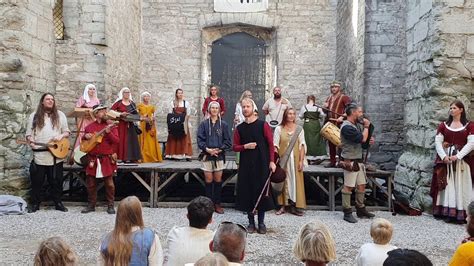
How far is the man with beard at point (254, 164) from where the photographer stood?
5.21 metres

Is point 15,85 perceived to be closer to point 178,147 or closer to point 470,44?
point 178,147

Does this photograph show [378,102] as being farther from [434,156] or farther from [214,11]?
[214,11]

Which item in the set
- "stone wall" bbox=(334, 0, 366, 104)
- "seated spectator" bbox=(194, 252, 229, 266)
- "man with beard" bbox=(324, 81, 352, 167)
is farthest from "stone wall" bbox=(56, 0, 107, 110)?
"seated spectator" bbox=(194, 252, 229, 266)

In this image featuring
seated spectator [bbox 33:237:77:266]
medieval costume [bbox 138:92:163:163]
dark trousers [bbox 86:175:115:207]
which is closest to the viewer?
seated spectator [bbox 33:237:77:266]

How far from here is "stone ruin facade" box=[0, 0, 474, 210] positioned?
21.1ft

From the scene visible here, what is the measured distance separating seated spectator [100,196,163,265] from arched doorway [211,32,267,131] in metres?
10.4

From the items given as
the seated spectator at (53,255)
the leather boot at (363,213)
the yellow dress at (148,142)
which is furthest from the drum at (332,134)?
the seated spectator at (53,255)

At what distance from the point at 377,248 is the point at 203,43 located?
1044cm

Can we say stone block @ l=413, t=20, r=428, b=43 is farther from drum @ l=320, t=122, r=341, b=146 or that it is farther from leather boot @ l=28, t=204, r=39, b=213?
leather boot @ l=28, t=204, r=39, b=213

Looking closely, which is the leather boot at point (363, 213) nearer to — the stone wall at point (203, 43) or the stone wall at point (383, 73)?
the stone wall at point (383, 73)

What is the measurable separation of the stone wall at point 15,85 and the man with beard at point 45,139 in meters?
0.32

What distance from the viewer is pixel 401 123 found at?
9.84 meters

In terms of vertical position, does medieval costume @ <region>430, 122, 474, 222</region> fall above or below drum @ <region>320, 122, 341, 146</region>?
below

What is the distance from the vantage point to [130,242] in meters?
2.67
